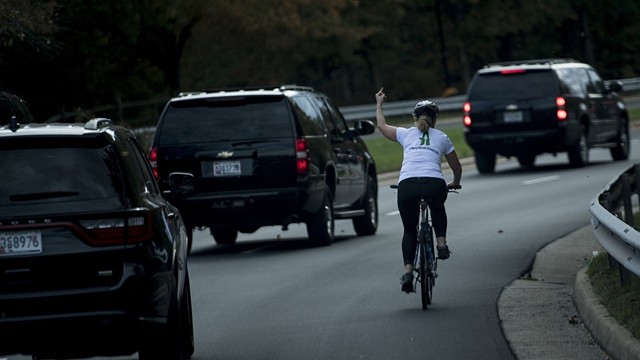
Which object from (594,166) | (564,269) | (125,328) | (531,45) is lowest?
(531,45)

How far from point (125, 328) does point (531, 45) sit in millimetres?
77534

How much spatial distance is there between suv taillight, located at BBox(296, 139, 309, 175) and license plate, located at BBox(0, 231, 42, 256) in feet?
31.7

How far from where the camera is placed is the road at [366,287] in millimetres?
11266

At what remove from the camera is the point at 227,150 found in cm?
1834

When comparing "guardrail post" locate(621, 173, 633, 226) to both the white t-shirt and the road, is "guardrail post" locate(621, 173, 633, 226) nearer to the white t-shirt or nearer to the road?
the road

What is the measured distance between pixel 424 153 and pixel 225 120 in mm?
5399

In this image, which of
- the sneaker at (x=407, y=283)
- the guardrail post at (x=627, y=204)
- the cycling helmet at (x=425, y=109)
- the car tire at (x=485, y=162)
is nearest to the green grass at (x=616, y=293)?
the guardrail post at (x=627, y=204)

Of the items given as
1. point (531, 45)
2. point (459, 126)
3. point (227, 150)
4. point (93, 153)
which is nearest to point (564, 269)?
point (227, 150)

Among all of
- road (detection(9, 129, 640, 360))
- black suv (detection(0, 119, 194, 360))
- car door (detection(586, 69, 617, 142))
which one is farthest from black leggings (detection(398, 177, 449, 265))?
car door (detection(586, 69, 617, 142))

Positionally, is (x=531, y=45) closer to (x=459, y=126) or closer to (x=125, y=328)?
(x=459, y=126)

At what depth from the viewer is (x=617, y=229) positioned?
33.6ft

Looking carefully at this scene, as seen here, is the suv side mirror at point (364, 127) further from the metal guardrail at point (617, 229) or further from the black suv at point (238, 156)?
the metal guardrail at point (617, 229)

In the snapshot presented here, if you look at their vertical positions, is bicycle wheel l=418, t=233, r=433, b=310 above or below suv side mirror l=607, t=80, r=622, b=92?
above

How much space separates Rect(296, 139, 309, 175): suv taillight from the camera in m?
18.5
